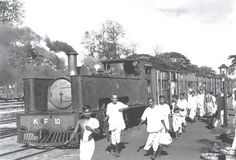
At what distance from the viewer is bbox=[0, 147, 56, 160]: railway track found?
881cm

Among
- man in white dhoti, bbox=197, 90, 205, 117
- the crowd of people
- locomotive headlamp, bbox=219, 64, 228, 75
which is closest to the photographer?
the crowd of people

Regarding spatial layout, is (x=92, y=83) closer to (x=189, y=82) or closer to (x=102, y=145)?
(x=102, y=145)

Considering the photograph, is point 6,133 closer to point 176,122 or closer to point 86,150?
point 176,122

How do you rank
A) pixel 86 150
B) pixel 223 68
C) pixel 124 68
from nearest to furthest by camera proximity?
pixel 86 150
pixel 124 68
pixel 223 68

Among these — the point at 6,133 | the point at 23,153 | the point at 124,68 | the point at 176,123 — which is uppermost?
the point at 124,68

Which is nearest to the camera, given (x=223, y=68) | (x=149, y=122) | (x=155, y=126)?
(x=155, y=126)

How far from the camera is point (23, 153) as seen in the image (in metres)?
9.45

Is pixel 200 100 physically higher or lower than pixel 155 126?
lower

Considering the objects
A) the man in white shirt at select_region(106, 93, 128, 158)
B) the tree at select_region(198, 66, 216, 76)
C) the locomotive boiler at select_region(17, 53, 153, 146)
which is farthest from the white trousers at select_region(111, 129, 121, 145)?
the tree at select_region(198, 66, 216, 76)

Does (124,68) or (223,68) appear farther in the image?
(223,68)

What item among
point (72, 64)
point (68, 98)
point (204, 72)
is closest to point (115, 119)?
point (68, 98)

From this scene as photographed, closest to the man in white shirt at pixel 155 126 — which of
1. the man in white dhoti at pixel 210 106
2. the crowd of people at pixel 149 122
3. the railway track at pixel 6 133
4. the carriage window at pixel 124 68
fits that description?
Answer: the crowd of people at pixel 149 122

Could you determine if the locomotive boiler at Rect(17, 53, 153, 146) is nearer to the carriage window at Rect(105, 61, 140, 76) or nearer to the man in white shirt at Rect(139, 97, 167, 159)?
the carriage window at Rect(105, 61, 140, 76)

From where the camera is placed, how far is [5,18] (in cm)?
3559
